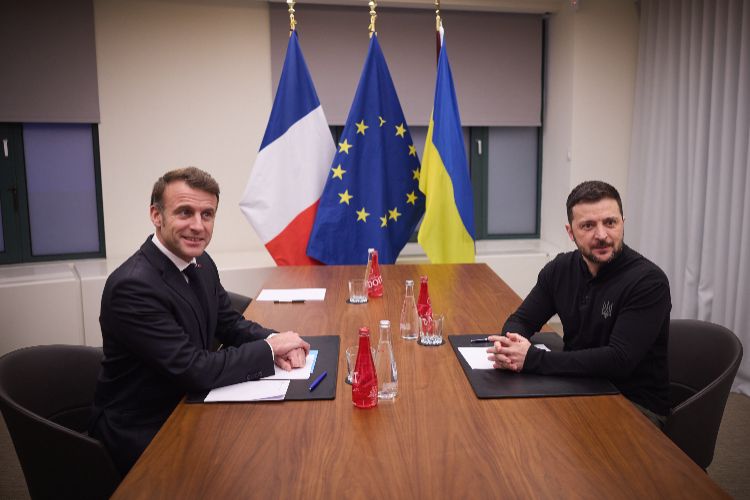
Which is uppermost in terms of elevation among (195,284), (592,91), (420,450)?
(592,91)

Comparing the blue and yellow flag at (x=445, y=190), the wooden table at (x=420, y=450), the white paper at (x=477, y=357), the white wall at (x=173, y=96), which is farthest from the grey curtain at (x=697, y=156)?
the white wall at (x=173, y=96)

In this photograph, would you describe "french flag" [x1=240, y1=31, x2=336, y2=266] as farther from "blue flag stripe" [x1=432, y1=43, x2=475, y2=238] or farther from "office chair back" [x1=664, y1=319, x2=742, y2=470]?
"office chair back" [x1=664, y1=319, x2=742, y2=470]

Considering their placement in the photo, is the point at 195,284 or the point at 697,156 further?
the point at 697,156

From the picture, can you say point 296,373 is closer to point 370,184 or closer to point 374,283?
point 374,283

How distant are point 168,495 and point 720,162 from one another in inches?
149

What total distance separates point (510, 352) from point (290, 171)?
97.6 inches

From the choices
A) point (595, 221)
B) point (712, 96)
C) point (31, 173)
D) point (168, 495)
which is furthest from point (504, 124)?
point (168, 495)

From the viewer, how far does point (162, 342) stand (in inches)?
66.4

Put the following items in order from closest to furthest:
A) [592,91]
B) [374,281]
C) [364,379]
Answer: [364,379]
[374,281]
[592,91]

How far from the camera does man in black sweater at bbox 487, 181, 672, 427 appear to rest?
5.80ft

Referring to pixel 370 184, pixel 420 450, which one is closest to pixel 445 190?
pixel 370 184

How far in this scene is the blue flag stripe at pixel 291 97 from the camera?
393 centimetres

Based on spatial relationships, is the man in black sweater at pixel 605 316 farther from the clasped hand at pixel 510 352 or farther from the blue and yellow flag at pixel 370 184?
the blue and yellow flag at pixel 370 184

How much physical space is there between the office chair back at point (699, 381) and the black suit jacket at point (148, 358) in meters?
1.18
